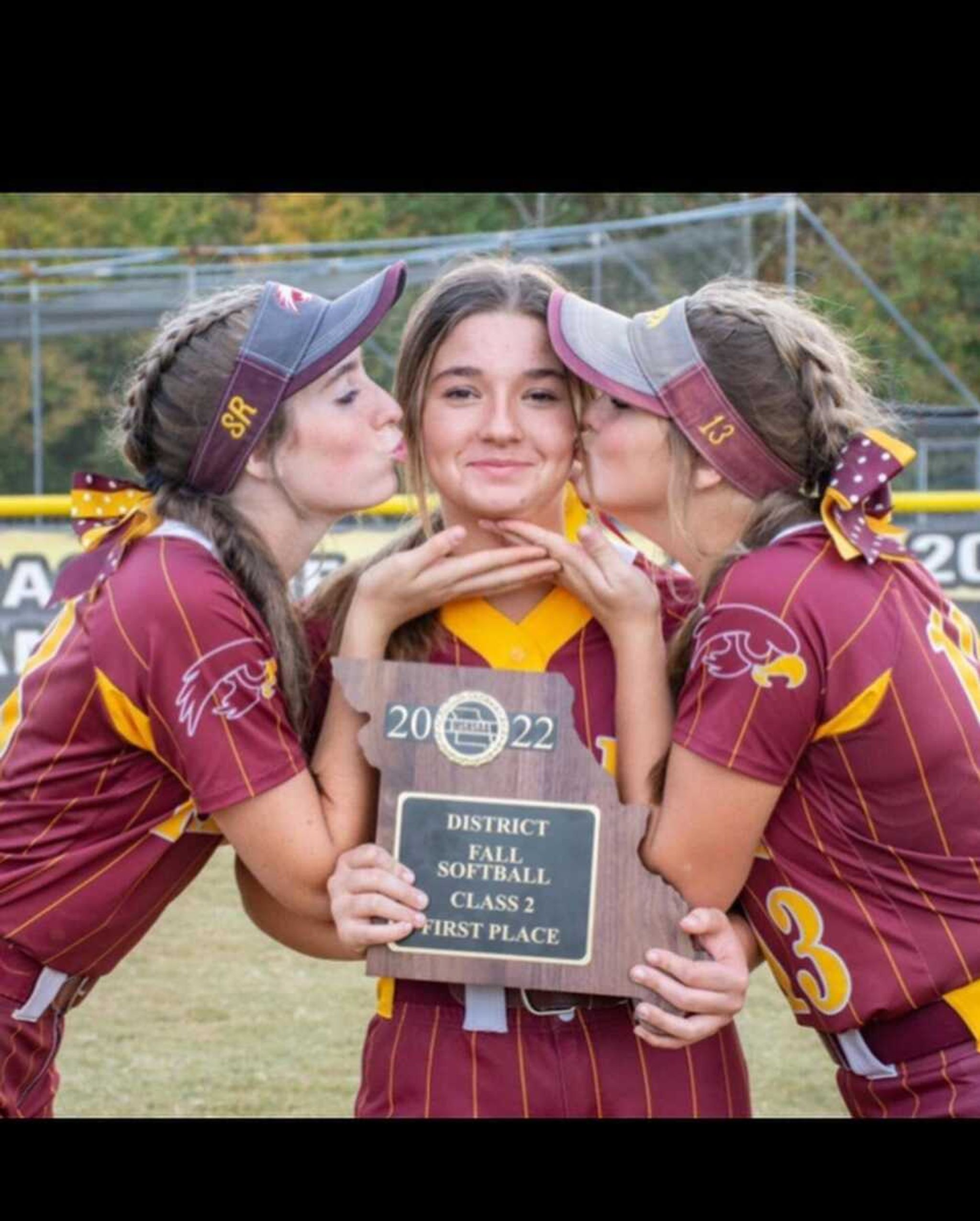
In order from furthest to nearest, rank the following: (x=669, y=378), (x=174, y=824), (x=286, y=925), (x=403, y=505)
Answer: (x=403, y=505), (x=286, y=925), (x=174, y=824), (x=669, y=378)

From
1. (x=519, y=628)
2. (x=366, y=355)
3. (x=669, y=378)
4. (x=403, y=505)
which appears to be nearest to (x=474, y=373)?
(x=669, y=378)

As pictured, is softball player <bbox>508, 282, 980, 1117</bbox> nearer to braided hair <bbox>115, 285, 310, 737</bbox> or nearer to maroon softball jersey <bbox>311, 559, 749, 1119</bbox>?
maroon softball jersey <bbox>311, 559, 749, 1119</bbox>

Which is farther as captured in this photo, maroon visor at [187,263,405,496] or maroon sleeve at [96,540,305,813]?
maroon visor at [187,263,405,496]

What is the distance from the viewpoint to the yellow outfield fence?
29.8ft

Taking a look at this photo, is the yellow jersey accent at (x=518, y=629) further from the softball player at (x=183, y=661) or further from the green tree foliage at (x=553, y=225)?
the green tree foliage at (x=553, y=225)

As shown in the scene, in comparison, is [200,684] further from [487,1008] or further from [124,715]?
[487,1008]

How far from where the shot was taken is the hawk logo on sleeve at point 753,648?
2.72 m

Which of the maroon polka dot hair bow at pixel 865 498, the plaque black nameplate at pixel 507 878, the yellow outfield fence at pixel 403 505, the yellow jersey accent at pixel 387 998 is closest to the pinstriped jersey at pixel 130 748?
the plaque black nameplate at pixel 507 878

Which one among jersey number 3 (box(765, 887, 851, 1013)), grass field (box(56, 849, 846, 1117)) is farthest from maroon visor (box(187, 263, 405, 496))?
grass field (box(56, 849, 846, 1117))

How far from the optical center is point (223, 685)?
2896 mm

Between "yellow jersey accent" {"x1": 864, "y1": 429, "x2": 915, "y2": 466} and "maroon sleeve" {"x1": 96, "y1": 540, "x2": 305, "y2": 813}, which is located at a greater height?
"yellow jersey accent" {"x1": 864, "y1": 429, "x2": 915, "y2": 466}

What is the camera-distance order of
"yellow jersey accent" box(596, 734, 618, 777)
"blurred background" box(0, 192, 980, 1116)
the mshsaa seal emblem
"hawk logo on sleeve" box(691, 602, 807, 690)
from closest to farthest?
1. "hawk logo on sleeve" box(691, 602, 807, 690)
2. the mshsaa seal emblem
3. "yellow jersey accent" box(596, 734, 618, 777)
4. "blurred background" box(0, 192, 980, 1116)

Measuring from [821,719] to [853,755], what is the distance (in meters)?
0.08

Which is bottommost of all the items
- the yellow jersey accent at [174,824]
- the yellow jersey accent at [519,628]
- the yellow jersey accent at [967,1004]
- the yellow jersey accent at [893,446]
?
the yellow jersey accent at [967,1004]
